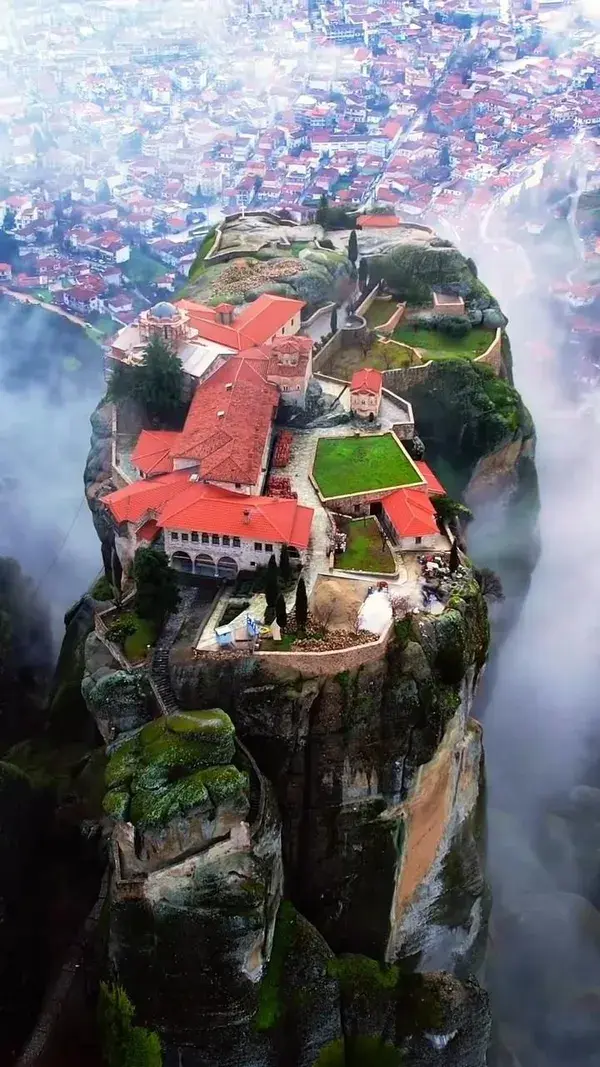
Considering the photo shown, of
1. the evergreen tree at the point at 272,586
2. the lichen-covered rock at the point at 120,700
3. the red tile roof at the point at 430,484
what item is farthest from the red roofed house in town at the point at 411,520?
the lichen-covered rock at the point at 120,700

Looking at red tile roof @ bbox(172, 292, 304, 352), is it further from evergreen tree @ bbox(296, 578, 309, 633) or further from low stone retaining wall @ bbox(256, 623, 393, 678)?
low stone retaining wall @ bbox(256, 623, 393, 678)

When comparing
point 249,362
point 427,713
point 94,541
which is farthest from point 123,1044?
point 94,541

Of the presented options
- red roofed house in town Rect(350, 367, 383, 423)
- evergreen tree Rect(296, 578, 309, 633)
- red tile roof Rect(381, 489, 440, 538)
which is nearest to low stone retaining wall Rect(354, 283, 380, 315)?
red roofed house in town Rect(350, 367, 383, 423)

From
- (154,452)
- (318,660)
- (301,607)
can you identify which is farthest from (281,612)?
(154,452)

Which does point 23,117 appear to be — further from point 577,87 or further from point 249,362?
point 249,362

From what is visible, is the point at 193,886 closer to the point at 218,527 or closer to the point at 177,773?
the point at 177,773

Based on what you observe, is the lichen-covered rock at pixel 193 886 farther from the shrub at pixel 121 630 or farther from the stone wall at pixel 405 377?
the stone wall at pixel 405 377
